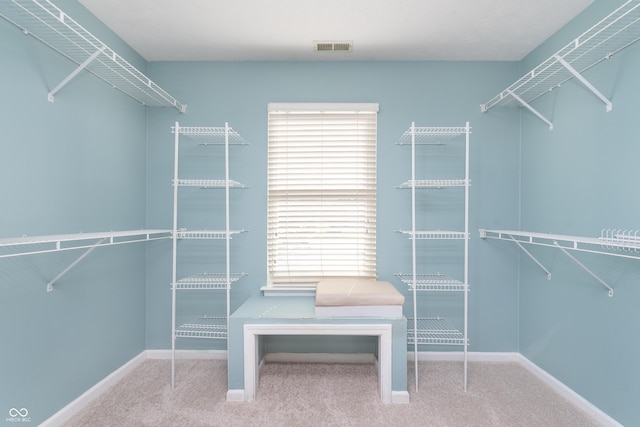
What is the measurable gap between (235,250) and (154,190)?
2.72ft

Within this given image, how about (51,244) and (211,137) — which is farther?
(211,137)

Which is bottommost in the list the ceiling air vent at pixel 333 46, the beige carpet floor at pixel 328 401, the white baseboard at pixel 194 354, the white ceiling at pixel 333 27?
the beige carpet floor at pixel 328 401

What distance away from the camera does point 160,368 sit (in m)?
2.36

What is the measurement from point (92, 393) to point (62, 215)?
3.77 ft

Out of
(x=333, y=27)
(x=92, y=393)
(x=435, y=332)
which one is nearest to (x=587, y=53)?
(x=333, y=27)

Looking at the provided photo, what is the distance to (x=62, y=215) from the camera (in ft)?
5.65

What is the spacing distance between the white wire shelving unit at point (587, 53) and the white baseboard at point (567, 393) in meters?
1.71

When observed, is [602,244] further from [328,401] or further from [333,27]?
[333,27]

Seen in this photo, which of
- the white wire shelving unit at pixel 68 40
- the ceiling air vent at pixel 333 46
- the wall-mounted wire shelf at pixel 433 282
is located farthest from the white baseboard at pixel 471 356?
the white wire shelving unit at pixel 68 40

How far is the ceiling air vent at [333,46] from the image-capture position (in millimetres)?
2227

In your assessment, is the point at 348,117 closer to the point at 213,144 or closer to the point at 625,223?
the point at 213,144

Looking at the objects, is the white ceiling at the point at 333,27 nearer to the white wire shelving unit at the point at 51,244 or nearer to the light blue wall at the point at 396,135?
the light blue wall at the point at 396,135

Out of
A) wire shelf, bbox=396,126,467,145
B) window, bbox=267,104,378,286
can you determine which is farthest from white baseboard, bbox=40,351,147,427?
wire shelf, bbox=396,126,467,145

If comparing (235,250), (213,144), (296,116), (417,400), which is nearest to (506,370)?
(417,400)
